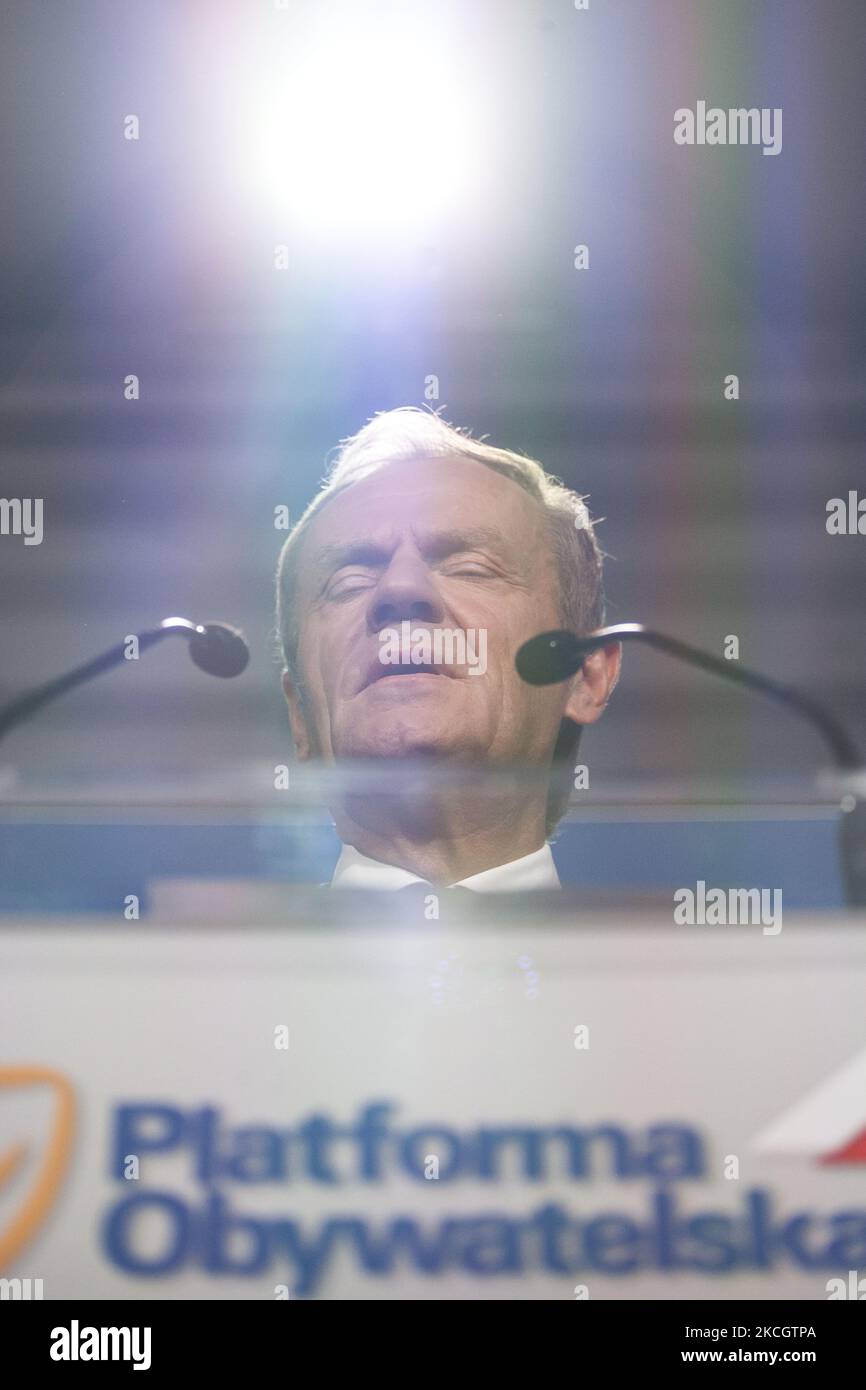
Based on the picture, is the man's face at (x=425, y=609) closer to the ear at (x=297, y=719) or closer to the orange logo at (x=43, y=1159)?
the ear at (x=297, y=719)

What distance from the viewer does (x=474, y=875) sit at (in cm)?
158

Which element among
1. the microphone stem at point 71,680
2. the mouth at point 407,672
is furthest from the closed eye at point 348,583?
the microphone stem at point 71,680

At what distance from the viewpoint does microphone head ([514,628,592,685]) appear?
5.45ft

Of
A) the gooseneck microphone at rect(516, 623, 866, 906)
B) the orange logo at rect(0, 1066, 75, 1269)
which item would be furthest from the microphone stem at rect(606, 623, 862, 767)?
the orange logo at rect(0, 1066, 75, 1269)

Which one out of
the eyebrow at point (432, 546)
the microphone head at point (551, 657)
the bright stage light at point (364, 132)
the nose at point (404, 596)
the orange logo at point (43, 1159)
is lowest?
the orange logo at point (43, 1159)

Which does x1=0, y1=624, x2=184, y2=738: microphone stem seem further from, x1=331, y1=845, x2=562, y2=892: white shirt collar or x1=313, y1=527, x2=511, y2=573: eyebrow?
x1=331, y1=845, x2=562, y2=892: white shirt collar

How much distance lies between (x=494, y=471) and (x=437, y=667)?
Result: 323mm

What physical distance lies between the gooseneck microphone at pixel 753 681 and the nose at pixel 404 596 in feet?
0.42

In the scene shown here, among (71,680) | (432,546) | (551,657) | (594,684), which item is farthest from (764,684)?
(71,680)

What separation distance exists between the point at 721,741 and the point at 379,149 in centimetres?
102

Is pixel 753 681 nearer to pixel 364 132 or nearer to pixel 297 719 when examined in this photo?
pixel 297 719

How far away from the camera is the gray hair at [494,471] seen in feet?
5.84
